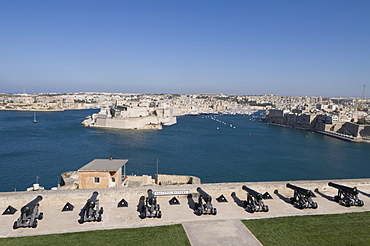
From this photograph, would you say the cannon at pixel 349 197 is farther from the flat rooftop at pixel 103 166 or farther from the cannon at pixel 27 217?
the cannon at pixel 27 217

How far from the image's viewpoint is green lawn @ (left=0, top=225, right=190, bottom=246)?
426cm

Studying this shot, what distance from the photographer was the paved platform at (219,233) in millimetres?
4469

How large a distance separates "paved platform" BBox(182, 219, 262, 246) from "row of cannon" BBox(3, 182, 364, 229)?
45cm

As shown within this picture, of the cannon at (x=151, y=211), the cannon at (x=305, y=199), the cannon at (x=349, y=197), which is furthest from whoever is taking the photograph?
the cannon at (x=349, y=197)

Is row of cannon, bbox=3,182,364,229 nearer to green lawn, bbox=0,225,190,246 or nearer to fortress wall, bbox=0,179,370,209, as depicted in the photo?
fortress wall, bbox=0,179,370,209

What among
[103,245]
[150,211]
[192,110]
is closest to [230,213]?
[150,211]

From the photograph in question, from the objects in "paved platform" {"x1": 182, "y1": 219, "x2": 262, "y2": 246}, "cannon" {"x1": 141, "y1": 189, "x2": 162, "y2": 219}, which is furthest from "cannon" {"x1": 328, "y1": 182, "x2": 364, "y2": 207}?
"cannon" {"x1": 141, "y1": 189, "x2": 162, "y2": 219}

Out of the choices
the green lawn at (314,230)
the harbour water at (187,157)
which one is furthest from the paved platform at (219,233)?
the harbour water at (187,157)

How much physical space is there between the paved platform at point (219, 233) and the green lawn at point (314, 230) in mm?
191

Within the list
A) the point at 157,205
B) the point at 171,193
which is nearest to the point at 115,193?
the point at 157,205

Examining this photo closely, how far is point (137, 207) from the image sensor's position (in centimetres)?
582

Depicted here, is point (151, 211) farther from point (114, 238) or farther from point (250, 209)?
point (250, 209)

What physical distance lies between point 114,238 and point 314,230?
3.84 meters

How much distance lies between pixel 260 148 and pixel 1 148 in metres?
25.9
